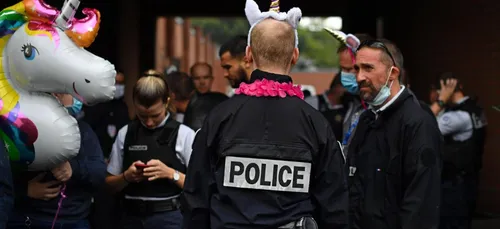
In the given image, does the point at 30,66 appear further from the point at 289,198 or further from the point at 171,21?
the point at 171,21

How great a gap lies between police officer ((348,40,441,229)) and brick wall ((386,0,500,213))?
591cm

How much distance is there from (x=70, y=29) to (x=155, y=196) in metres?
1.39

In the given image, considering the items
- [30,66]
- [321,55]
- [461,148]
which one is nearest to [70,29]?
[30,66]

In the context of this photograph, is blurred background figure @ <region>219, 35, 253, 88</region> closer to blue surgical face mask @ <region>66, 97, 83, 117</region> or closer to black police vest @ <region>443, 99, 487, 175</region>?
blue surgical face mask @ <region>66, 97, 83, 117</region>

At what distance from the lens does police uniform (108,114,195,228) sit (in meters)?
5.82

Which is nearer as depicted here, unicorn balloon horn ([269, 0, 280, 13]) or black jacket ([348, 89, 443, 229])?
unicorn balloon horn ([269, 0, 280, 13])

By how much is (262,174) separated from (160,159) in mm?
2025

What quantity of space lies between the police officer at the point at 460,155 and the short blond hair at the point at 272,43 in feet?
15.7

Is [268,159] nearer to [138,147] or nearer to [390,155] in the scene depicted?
[390,155]

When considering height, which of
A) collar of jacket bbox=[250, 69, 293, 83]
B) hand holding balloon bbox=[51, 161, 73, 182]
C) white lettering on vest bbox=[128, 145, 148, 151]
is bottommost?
hand holding balloon bbox=[51, 161, 73, 182]

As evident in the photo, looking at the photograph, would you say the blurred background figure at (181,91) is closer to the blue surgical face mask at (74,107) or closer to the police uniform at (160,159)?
the police uniform at (160,159)

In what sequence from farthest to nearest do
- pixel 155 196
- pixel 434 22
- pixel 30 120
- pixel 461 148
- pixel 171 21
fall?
pixel 171 21, pixel 434 22, pixel 461 148, pixel 155 196, pixel 30 120

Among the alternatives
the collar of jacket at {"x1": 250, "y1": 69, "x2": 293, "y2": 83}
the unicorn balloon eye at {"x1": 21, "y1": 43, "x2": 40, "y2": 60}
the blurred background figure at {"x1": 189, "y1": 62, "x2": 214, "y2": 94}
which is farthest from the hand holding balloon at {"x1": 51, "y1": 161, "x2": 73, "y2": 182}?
the blurred background figure at {"x1": 189, "y1": 62, "x2": 214, "y2": 94}

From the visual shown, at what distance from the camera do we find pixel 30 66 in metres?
4.81
